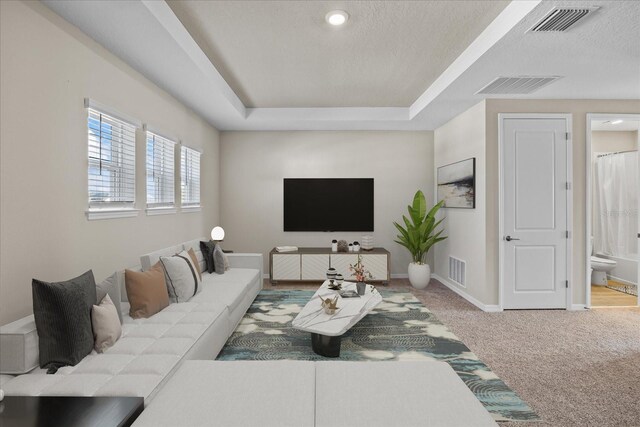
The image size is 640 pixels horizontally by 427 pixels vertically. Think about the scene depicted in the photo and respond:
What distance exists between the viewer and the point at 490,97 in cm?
407

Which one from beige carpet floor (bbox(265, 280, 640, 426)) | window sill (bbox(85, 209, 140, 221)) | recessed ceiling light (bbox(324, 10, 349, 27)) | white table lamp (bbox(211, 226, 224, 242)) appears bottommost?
beige carpet floor (bbox(265, 280, 640, 426))

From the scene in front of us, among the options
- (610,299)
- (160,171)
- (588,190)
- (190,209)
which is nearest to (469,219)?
(588,190)

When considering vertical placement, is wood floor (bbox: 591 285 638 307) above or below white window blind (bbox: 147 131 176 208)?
below

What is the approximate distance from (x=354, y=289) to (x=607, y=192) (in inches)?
190

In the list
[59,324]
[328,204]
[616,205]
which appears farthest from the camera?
[328,204]

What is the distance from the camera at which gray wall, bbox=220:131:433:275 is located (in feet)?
19.3

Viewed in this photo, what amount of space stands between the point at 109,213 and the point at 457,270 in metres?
4.35

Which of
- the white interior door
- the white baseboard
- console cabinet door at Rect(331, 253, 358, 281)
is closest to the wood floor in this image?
the white interior door

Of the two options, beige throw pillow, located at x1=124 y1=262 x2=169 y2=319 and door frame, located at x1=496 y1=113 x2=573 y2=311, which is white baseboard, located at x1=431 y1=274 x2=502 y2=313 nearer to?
door frame, located at x1=496 y1=113 x2=573 y2=311

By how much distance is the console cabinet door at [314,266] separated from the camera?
5414 mm

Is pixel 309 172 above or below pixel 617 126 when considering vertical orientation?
below

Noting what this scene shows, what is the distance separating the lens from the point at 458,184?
4844 millimetres

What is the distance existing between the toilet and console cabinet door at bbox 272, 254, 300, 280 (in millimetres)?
4525

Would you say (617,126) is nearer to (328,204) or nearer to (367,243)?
(367,243)
